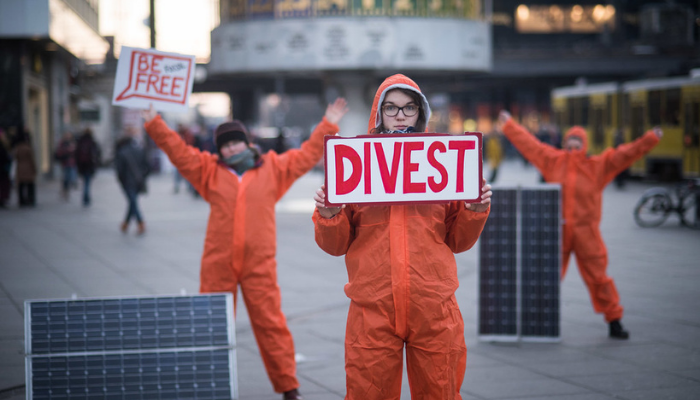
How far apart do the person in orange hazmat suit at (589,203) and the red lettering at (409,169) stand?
401cm

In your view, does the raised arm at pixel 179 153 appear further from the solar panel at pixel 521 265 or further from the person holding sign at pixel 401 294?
the solar panel at pixel 521 265

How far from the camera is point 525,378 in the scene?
5922 millimetres

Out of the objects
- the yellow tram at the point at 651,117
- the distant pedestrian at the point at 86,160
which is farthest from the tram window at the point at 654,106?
the distant pedestrian at the point at 86,160

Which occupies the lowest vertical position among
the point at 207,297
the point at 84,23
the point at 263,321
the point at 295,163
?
the point at 263,321

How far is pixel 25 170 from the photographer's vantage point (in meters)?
18.7

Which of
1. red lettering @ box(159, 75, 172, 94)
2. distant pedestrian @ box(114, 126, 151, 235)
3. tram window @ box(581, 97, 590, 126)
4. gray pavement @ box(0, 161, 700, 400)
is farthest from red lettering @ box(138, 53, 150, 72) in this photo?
tram window @ box(581, 97, 590, 126)

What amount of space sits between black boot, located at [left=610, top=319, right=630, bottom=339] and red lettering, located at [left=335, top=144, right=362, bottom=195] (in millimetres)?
4322

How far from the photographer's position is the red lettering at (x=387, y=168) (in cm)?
347

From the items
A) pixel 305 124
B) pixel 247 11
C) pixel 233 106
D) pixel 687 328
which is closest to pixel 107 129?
pixel 233 106

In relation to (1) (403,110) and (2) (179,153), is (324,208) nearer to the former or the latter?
(1) (403,110)

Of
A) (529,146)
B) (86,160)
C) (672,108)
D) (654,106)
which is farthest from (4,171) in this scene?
(654,106)

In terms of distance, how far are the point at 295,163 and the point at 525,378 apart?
2.22m

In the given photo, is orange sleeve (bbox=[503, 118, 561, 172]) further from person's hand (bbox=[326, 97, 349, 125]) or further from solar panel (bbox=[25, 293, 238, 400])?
solar panel (bbox=[25, 293, 238, 400])

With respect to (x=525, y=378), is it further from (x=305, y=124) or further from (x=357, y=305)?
(x=305, y=124)
